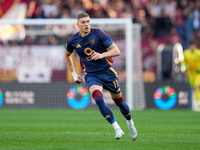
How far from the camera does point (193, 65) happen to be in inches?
659

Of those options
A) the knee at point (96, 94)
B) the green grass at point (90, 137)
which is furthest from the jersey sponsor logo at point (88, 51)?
the green grass at point (90, 137)

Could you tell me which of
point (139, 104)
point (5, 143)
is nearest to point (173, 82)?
point (139, 104)

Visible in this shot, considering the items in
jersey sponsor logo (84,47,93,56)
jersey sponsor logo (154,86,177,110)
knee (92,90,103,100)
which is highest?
jersey sponsor logo (84,47,93,56)

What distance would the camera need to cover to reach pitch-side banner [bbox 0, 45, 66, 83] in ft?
57.6

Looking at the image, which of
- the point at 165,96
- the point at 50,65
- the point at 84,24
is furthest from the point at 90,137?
the point at 50,65

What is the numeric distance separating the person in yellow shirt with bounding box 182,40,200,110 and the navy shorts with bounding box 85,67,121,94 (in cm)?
849

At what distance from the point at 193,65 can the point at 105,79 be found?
9247 mm

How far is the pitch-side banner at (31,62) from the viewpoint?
1756 cm

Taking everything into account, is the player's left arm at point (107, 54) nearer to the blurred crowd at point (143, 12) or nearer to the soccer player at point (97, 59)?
the soccer player at point (97, 59)

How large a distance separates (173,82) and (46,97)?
14.5 ft

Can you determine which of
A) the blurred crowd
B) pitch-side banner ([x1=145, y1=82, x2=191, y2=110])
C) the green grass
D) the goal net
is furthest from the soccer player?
the blurred crowd

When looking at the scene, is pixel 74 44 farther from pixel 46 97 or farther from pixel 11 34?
pixel 11 34

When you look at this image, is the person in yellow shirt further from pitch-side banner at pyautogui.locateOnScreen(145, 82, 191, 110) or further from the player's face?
the player's face

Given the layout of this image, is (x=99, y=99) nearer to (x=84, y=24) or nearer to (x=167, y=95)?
(x=84, y=24)
